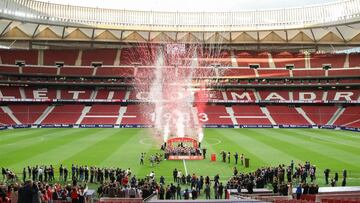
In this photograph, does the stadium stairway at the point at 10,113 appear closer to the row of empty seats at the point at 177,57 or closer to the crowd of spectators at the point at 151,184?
the row of empty seats at the point at 177,57

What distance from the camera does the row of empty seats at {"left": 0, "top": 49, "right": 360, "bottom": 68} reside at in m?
76.5

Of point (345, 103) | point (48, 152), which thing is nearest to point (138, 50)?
point (345, 103)

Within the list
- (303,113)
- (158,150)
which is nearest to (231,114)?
(303,113)

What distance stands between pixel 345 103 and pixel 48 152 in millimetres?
51434

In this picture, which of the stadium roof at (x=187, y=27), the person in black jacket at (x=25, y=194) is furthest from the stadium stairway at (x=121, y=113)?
the person in black jacket at (x=25, y=194)

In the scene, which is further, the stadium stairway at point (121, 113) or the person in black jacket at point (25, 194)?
the stadium stairway at point (121, 113)

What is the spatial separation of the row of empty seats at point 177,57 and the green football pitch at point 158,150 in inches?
986

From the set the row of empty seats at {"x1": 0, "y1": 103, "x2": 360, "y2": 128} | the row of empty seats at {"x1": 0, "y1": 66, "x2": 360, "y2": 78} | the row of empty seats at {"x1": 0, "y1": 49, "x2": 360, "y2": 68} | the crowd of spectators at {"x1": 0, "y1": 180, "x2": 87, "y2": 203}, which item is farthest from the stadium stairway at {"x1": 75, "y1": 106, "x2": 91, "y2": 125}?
the crowd of spectators at {"x1": 0, "y1": 180, "x2": 87, "y2": 203}

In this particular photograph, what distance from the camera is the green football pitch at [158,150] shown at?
3145 centimetres

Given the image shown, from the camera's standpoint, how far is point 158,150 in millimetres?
38781

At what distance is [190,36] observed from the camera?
76750mm

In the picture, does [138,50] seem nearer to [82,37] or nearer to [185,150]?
[82,37]

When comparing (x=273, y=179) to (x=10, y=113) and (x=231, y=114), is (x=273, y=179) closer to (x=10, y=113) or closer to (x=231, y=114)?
(x=231, y=114)

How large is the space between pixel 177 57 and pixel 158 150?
43.3 meters
